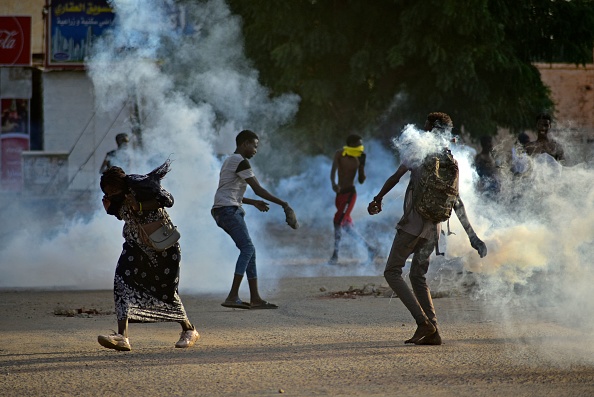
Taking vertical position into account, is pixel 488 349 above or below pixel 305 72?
below

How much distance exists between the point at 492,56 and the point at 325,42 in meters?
3.09

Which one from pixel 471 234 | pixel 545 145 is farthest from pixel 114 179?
pixel 545 145

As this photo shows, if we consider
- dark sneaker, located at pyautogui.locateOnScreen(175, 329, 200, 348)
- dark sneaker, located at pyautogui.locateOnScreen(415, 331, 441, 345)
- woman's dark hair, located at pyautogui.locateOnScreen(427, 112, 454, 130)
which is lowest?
dark sneaker, located at pyautogui.locateOnScreen(175, 329, 200, 348)

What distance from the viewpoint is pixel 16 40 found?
25.8 m

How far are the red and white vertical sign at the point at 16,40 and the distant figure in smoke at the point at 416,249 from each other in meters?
20.5

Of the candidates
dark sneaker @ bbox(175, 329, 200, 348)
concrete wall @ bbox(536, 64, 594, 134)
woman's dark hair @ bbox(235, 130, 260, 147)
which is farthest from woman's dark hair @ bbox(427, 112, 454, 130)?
concrete wall @ bbox(536, 64, 594, 134)

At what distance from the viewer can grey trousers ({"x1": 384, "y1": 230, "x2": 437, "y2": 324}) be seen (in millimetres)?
6984

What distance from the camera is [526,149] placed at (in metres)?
10.2

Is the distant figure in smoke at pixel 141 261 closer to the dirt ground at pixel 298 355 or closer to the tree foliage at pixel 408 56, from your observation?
the dirt ground at pixel 298 355

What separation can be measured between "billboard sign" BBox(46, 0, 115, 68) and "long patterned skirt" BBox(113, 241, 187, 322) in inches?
661

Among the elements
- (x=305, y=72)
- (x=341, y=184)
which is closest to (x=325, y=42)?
(x=305, y=72)

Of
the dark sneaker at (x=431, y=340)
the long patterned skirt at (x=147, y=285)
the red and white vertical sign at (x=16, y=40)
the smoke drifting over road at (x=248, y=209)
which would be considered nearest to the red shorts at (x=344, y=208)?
the smoke drifting over road at (x=248, y=209)

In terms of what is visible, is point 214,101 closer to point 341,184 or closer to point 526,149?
point 341,184

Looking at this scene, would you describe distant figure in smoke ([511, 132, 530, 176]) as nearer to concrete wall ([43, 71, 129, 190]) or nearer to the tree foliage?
the tree foliage
